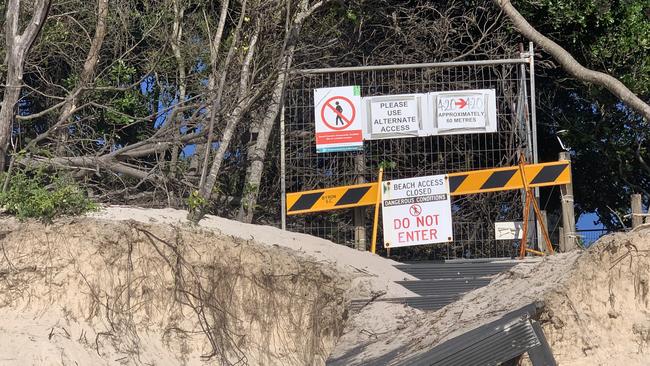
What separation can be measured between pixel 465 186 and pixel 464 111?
1.32 m

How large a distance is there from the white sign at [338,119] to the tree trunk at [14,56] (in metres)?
4.08

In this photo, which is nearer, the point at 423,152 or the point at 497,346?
the point at 497,346

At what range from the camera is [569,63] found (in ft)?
50.7

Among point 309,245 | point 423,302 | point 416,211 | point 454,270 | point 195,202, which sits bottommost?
point 423,302

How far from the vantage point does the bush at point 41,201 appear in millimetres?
10969

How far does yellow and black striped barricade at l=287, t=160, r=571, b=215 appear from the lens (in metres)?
13.2

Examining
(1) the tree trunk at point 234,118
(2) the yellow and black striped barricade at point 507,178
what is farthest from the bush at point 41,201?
(2) the yellow and black striped barricade at point 507,178

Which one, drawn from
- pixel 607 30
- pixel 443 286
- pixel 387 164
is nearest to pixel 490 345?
pixel 443 286

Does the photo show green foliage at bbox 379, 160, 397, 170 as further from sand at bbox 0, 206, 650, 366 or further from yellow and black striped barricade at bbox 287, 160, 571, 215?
sand at bbox 0, 206, 650, 366

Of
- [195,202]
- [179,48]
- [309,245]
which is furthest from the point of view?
[179,48]

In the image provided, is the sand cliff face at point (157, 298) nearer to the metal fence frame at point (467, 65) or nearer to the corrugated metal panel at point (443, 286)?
the corrugated metal panel at point (443, 286)

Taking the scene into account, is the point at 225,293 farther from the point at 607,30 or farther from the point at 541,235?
the point at 607,30

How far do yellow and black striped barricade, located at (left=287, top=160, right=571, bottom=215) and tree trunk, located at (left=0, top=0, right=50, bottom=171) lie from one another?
A: 399 cm

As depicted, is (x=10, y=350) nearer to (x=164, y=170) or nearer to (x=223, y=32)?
(x=164, y=170)
